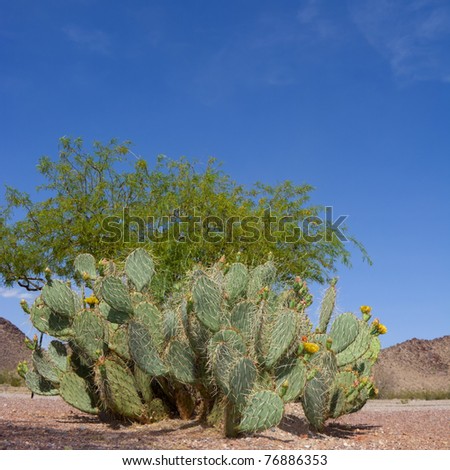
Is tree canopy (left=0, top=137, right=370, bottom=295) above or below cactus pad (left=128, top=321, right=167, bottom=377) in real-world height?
above

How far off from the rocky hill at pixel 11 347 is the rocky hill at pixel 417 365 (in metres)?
15.6

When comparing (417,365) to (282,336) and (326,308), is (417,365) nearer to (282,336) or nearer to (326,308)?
(326,308)

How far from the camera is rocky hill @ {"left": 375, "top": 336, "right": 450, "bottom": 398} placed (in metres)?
29.4

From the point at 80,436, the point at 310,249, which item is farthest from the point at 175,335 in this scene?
the point at 310,249

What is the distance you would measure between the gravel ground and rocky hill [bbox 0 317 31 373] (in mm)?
20855

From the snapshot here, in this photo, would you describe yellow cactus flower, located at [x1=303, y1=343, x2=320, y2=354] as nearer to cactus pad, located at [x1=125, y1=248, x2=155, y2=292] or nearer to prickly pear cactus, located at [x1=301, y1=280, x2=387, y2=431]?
prickly pear cactus, located at [x1=301, y1=280, x2=387, y2=431]

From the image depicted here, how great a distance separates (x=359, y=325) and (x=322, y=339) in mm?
826

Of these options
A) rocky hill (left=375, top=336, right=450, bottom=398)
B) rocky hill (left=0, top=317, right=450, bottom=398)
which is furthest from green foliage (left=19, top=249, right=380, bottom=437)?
rocky hill (left=0, top=317, right=450, bottom=398)

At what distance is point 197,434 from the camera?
8398mm

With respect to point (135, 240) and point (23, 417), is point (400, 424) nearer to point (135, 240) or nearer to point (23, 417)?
point (23, 417)

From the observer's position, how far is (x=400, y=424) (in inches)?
436

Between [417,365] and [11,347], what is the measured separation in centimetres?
1874
